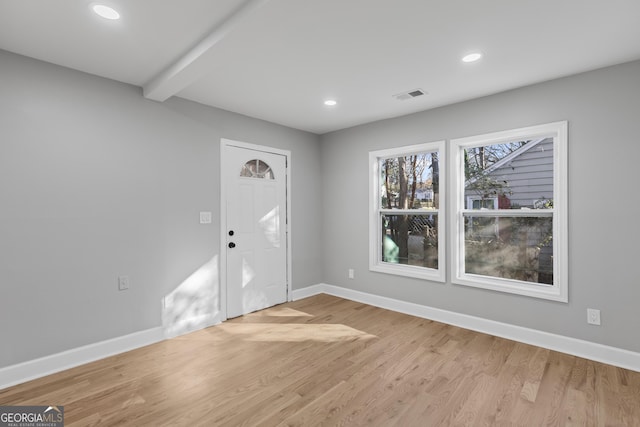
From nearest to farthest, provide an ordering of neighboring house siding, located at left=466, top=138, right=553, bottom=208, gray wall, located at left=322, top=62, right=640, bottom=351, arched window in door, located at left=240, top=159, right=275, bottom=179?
1. gray wall, located at left=322, top=62, right=640, bottom=351
2. neighboring house siding, located at left=466, top=138, right=553, bottom=208
3. arched window in door, located at left=240, top=159, right=275, bottom=179

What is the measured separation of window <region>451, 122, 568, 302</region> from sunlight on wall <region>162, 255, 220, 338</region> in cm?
279

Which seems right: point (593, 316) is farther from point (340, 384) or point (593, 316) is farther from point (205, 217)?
point (205, 217)

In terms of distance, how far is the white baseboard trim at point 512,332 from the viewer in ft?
8.58

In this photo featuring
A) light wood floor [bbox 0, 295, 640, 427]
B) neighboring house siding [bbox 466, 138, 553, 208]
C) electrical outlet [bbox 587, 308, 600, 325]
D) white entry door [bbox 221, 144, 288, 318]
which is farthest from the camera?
white entry door [bbox 221, 144, 288, 318]

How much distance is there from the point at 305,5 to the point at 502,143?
2.58m

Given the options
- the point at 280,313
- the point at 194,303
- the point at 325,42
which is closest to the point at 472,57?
the point at 325,42

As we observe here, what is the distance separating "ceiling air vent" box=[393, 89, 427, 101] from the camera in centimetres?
321

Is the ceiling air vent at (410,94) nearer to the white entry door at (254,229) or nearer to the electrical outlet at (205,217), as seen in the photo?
the white entry door at (254,229)

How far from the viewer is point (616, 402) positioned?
2.13m

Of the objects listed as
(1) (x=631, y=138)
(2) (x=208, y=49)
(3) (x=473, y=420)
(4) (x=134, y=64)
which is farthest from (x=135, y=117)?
(1) (x=631, y=138)

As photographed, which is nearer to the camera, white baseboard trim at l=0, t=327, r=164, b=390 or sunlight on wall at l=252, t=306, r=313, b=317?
white baseboard trim at l=0, t=327, r=164, b=390

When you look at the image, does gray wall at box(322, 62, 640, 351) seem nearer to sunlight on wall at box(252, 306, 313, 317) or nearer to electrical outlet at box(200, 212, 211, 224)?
sunlight on wall at box(252, 306, 313, 317)

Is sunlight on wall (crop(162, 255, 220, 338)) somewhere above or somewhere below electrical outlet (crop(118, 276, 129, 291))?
below

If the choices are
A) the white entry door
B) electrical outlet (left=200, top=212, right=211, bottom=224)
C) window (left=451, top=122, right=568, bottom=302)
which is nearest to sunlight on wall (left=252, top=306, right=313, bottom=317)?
the white entry door
